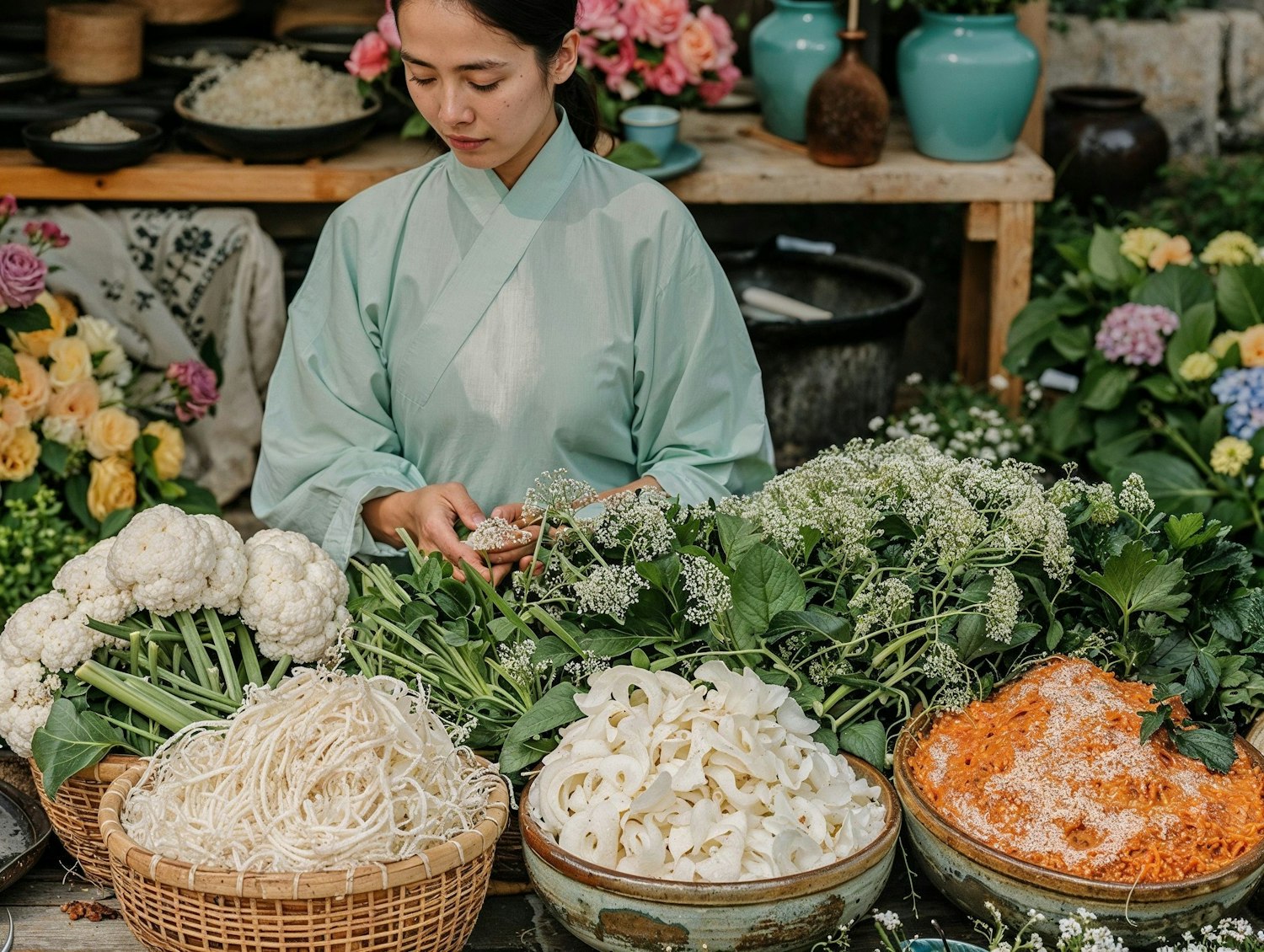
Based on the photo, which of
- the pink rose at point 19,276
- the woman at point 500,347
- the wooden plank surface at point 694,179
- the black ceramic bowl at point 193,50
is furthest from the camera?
the black ceramic bowl at point 193,50

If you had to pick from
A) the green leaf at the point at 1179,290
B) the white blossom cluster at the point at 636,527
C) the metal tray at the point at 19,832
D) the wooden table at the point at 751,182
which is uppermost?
the wooden table at the point at 751,182

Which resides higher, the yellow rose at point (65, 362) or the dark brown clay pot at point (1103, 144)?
the dark brown clay pot at point (1103, 144)

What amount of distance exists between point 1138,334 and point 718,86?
1.43 metres

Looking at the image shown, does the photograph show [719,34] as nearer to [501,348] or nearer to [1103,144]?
[1103,144]

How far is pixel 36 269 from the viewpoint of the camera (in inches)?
127

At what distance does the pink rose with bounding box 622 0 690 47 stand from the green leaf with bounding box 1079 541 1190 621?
2675 millimetres

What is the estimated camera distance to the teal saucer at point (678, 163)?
13.5ft

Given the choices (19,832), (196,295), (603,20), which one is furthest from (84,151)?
(19,832)

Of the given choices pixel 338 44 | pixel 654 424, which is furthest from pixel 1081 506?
pixel 338 44

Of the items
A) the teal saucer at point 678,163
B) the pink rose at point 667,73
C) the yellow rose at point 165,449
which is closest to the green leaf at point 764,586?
the yellow rose at point 165,449

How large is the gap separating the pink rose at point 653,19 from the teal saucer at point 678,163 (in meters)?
0.31

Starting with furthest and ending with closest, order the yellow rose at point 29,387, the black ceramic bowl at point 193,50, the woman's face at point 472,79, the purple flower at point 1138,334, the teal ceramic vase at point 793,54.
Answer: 1. the black ceramic bowl at point 193,50
2. the teal ceramic vase at point 793,54
3. the purple flower at point 1138,334
4. the yellow rose at point 29,387
5. the woman's face at point 472,79

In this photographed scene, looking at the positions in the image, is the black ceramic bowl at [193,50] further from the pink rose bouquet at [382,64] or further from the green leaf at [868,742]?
the green leaf at [868,742]

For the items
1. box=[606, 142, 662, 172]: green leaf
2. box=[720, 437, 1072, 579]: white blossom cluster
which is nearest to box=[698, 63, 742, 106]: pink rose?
box=[606, 142, 662, 172]: green leaf
